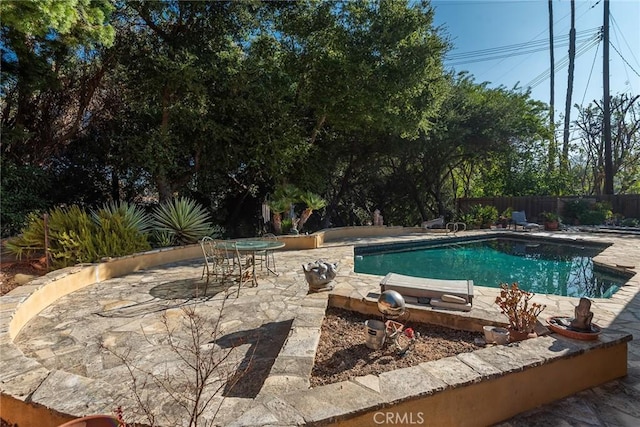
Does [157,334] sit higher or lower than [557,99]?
lower

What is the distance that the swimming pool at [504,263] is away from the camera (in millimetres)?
5762

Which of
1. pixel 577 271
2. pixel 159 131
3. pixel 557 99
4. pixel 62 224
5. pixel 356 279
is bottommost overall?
pixel 577 271

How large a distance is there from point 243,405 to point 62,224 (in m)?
5.53

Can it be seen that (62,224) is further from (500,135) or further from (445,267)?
(500,135)

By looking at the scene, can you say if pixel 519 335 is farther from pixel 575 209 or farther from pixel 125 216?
pixel 575 209

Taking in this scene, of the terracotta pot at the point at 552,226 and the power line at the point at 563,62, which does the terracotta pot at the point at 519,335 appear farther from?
the power line at the point at 563,62

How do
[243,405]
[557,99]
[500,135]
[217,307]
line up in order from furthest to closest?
[557,99], [500,135], [217,307], [243,405]

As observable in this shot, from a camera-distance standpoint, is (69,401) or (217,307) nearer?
(69,401)

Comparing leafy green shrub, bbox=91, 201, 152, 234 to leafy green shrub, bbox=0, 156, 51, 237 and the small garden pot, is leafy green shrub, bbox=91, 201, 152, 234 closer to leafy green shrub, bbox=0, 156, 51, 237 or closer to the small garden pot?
leafy green shrub, bbox=0, 156, 51, 237

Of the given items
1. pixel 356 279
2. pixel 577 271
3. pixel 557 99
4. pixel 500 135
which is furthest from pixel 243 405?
pixel 557 99

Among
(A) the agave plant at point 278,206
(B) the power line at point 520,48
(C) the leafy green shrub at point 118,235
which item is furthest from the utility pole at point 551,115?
(C) the leafy green shrub at point 118,235

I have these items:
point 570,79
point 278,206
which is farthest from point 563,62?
point 278,206

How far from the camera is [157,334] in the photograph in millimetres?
3223

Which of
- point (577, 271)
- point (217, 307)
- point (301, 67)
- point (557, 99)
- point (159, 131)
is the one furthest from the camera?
point (557, 99)
